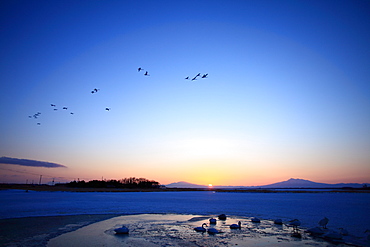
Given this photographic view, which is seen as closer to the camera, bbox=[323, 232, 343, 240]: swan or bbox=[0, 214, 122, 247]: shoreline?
bbox=[0, 214, 122, 247]: shoreline

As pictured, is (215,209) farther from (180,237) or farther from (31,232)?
(31,232)

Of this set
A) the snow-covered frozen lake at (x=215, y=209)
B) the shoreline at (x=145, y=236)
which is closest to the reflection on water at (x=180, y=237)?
the shoreline at (x=145, y=236)

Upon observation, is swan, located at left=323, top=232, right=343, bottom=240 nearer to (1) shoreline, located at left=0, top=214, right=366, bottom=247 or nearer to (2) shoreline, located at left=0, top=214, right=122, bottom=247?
(1) shoreline, located at left=0, top=214, right=366, bottom=247

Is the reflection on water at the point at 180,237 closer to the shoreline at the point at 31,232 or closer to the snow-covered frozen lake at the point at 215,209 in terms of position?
the shoreline at the point at 31,232

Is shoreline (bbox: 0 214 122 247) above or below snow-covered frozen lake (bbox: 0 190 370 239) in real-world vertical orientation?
above

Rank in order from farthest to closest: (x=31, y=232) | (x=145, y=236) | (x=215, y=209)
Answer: (x=215, y=209) → (x=31, y=232) → (x=145, y=236)

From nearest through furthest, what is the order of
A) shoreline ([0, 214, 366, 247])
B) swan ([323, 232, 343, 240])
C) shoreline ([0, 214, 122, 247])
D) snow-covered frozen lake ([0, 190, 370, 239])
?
shoreline ([0, 214, 122, 247])
shoreline ([0, 214, 366, 247])
swan ([323, 232, 343, 240])
snow-covered frozen lake ([0, 190, 370, 239])

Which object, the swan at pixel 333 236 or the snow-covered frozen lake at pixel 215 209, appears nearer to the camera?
the swan at pixel 333 236

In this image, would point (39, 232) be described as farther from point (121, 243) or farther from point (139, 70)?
point (139, 70)

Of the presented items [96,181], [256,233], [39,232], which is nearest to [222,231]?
[256,233]

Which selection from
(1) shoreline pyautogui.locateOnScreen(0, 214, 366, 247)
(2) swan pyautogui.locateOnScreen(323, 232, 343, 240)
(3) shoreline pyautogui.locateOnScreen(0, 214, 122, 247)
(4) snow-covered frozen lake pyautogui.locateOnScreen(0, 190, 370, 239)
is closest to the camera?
(3) shoreline pyautogui.locateOnScreen(0, 214, 122, 247)

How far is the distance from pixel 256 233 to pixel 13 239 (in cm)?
1717

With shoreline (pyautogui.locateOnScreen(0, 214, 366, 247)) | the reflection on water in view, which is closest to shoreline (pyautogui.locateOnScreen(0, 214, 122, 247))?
shoreline (pyautogui.locateOnScreen(0, 214, 366, 247))

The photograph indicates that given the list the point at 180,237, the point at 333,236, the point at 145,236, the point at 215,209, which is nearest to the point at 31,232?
the point at 145,236
